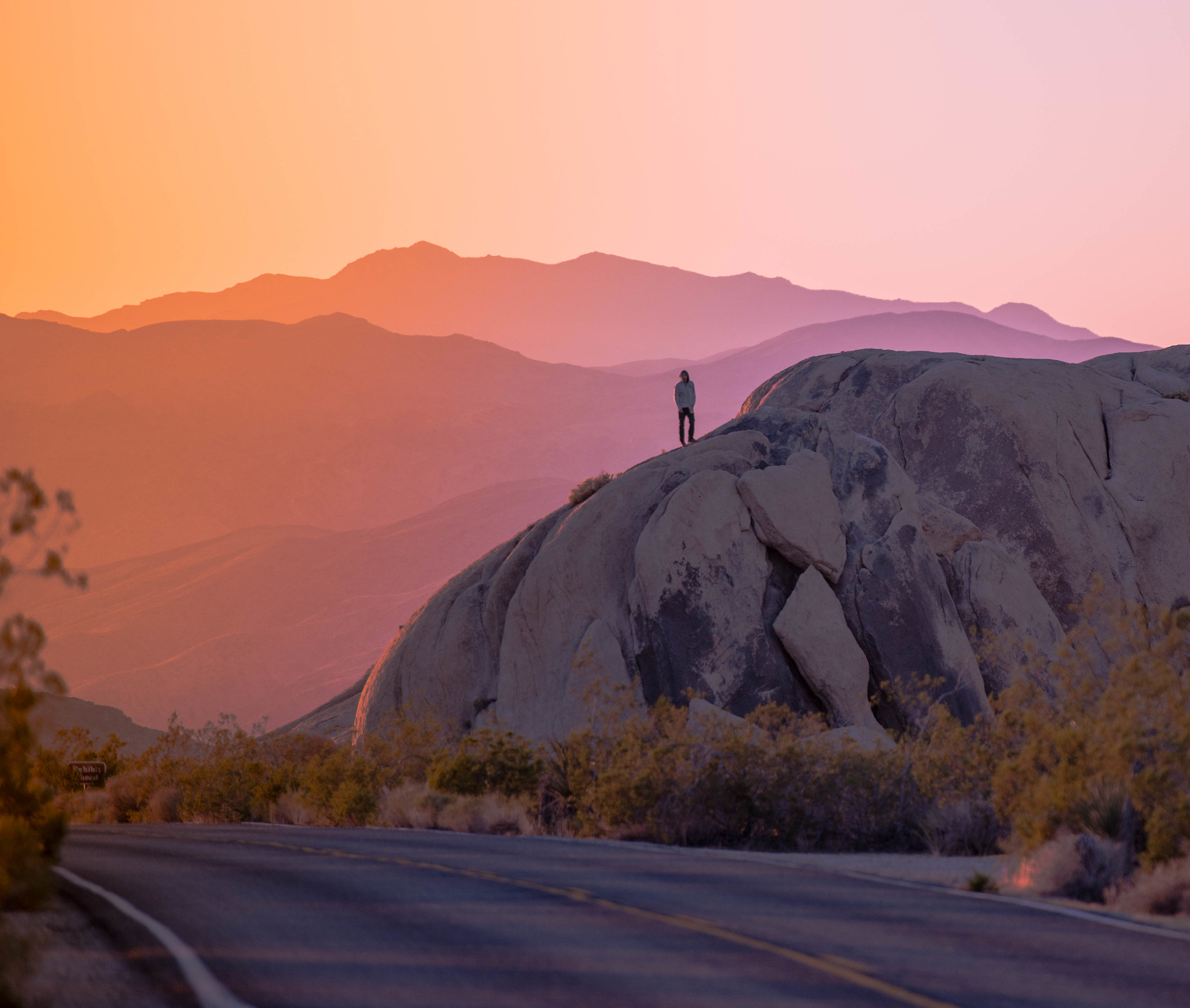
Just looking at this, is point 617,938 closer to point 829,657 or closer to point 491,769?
point 491,769

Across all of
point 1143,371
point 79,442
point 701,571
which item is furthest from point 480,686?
point 79,442

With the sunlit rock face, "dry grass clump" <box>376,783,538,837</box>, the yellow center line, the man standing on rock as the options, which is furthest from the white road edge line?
the man standing on rock

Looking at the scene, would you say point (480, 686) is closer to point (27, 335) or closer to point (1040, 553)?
point (1040, 553)

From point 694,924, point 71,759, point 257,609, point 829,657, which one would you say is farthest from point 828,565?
point 257,609

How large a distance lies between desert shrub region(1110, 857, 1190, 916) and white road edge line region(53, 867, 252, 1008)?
28.3ft

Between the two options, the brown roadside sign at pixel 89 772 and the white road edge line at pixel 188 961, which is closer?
the white road edge line at pixel 188 961

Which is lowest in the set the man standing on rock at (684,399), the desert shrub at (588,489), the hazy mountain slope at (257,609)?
the hazy mountain slope at (257,609)

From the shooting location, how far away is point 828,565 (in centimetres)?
2889

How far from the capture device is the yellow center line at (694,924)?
818cm

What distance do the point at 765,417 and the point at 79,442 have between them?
480ft

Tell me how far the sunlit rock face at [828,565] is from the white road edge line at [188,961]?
41.0 ft

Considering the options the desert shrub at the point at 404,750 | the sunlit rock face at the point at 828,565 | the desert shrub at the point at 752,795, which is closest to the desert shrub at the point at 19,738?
the desert shrub at the point at 752,795

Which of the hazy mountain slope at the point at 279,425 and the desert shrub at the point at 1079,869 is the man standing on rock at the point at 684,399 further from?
the hazy mountain slope at the point at 279,425

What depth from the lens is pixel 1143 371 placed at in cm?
4525
